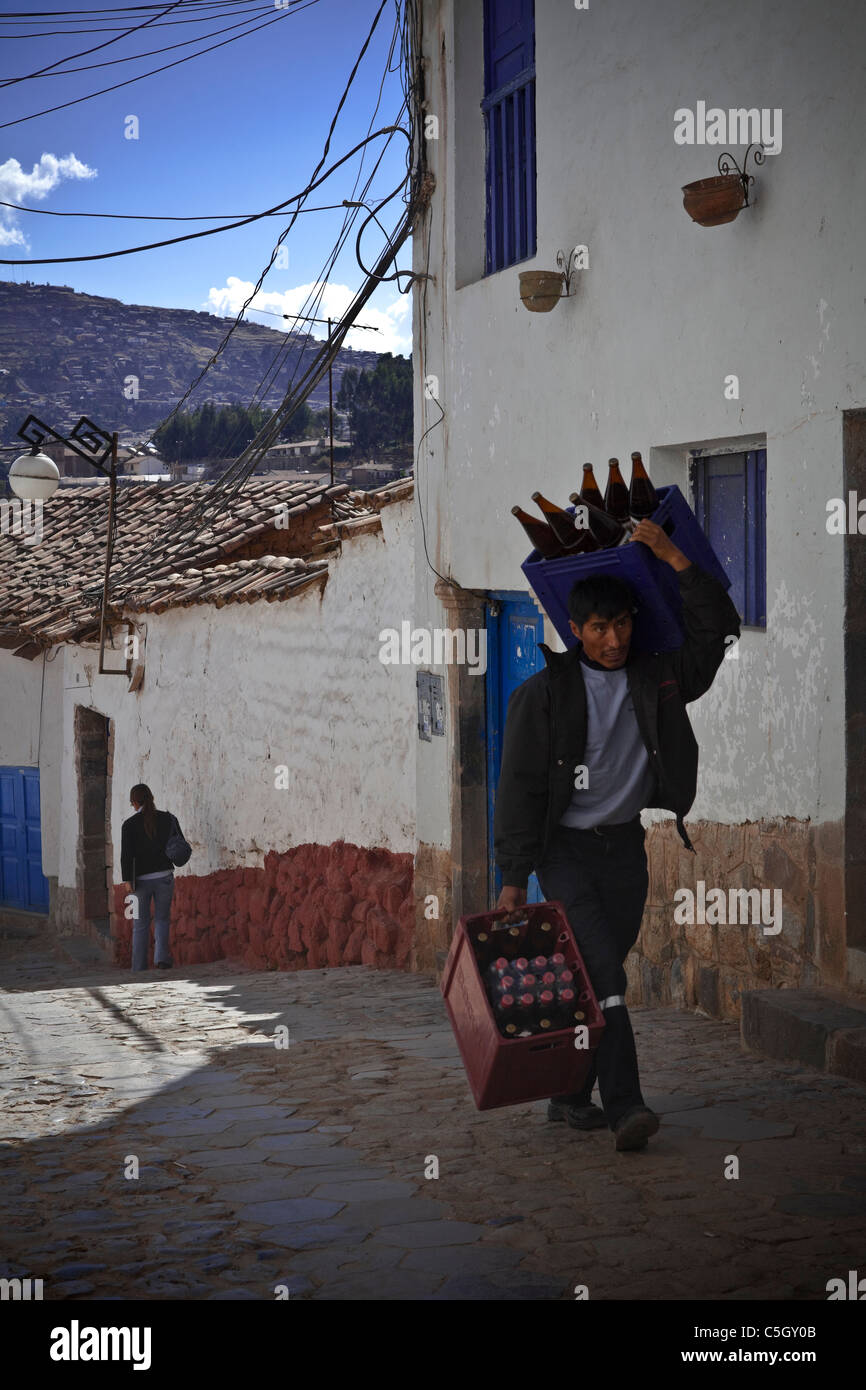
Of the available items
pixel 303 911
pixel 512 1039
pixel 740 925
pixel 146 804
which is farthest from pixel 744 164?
pixel 146 804

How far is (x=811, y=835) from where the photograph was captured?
217 inches

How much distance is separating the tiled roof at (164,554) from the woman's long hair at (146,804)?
1740 mm

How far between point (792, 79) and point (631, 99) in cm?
131

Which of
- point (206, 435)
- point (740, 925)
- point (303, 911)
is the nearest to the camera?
point (740, 925)

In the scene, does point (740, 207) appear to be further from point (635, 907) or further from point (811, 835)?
point (635, 907)

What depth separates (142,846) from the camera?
40.4ft

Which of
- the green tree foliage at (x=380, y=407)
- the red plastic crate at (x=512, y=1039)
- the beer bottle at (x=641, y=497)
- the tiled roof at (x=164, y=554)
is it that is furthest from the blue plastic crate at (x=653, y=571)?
the green tree foliage at (x=380, y=407)

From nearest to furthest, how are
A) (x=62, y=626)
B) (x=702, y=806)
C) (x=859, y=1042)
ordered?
(x=859, y=1042)
(x=702, y=806)
(x=62, y=626)

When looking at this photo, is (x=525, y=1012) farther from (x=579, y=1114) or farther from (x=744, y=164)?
(x=744, y=164)

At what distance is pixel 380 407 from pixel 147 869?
33.8 meters

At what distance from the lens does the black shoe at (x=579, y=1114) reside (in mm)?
4465

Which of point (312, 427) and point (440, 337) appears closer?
point (440, 337)

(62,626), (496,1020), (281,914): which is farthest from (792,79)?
(62,626)

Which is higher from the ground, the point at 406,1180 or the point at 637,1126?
the point at 637,1126
